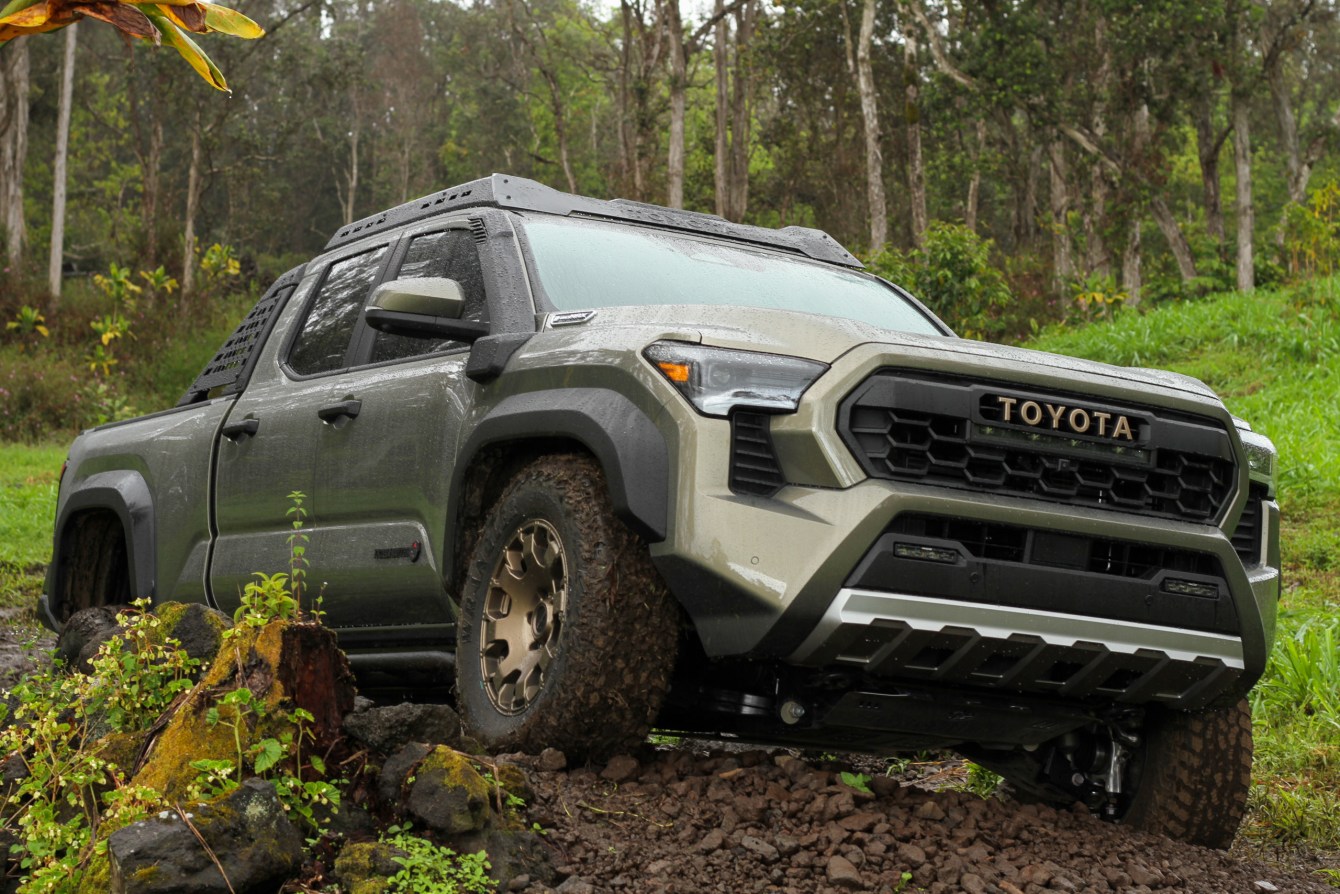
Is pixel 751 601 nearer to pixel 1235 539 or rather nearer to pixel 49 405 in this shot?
pixel 1235 539

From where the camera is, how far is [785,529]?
3607mm

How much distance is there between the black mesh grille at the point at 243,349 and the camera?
6.06m

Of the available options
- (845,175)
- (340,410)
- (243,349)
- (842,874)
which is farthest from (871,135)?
(842,874)

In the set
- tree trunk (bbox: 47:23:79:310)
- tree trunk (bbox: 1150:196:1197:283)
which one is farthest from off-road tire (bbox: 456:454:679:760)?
tree trunk (bbox: 47:23:79:310)

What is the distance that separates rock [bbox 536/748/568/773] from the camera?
12.6ft

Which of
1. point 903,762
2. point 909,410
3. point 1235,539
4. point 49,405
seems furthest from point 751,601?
point 49,405

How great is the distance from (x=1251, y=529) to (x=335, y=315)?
3.23 m

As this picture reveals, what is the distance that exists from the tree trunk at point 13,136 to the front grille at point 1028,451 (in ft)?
99.4

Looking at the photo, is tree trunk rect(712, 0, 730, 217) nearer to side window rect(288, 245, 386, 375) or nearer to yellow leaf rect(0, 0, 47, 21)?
side window rect(288, 245, 386, 375)

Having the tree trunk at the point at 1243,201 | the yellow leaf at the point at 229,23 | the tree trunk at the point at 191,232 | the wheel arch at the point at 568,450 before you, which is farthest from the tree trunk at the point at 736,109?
the yellow leaf at the point at 229,23

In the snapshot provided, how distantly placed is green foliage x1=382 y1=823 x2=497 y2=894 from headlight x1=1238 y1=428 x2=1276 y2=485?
7.72ft

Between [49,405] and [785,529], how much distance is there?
21.1 m

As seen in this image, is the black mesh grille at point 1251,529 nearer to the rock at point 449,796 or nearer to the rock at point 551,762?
the rock at point 551,762

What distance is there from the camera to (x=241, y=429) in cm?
568
